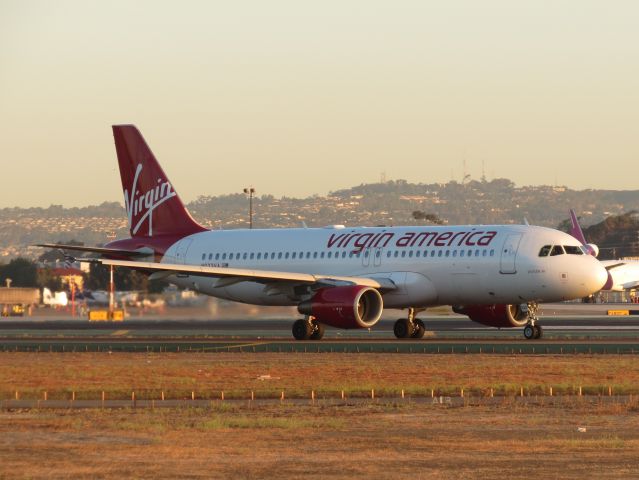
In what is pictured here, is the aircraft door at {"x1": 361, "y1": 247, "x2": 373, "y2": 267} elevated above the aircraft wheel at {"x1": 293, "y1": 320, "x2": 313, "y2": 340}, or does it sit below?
above

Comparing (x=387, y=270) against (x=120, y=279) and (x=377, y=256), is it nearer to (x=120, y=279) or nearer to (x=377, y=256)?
(x=377, y=256)

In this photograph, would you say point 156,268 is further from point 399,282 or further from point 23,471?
point 23,471

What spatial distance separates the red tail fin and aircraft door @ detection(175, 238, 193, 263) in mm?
795

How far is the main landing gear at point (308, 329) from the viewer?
190 ft

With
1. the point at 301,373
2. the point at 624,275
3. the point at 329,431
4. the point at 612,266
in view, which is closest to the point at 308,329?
the point at 301,373

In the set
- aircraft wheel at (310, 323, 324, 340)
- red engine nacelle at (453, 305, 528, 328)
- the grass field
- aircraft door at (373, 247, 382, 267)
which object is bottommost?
the grass field

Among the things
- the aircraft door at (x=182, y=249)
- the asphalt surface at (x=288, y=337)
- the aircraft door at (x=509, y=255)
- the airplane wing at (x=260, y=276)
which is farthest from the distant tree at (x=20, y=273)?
the aircraft door at (x=509, y=255)

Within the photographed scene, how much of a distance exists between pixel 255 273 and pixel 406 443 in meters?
34.7

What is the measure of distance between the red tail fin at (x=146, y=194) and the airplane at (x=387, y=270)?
1901mm

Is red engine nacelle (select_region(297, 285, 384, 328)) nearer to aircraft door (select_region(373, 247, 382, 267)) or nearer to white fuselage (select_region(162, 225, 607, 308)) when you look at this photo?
white fuselage (select_region(162, 225, 607, 308))

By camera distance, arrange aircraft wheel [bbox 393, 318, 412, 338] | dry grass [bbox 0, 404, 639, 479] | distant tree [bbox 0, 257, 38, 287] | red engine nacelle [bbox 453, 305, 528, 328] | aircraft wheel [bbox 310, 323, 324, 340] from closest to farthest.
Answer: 1. dry grass [bbox 0, 404, 639, 479]
2. aircraft wheel [bbox 310, 323, 324, 340]
3. aircraft wheel [bbox 393, 318, 412, 338]
4. red engine nacelle [bbox 453, 305, 528, 328]
5. distant tree [bbox 0, 257, 38, 287]

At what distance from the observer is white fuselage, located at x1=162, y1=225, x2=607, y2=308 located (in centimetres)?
5534

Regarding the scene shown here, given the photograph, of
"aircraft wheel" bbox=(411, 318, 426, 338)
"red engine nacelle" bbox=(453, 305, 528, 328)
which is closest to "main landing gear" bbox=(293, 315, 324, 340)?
"aircraft wheel" bbox=(411, 318, 426, 338)

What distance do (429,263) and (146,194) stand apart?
727 inches
